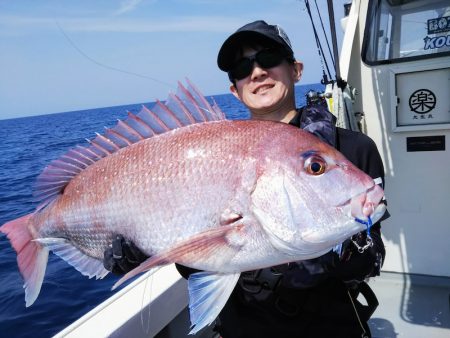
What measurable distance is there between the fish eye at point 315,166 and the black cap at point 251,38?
0.76 m

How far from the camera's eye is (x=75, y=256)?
182 centimetres

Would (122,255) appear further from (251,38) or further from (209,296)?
(251,38)

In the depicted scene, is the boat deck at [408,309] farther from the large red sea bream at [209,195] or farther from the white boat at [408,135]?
the large red sea bream at [209,195]

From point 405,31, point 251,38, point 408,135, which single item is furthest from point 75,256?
point 405,31

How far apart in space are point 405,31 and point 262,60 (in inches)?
90.6

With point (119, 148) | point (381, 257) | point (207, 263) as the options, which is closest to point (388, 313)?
point (381, 257)

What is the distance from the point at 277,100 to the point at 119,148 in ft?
2.57

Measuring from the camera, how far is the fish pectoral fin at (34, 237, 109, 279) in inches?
70.1

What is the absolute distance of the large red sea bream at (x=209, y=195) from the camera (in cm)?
121

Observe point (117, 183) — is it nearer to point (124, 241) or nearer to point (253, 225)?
point (124, 241)

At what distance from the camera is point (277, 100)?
188 cm

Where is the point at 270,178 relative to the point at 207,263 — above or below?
above

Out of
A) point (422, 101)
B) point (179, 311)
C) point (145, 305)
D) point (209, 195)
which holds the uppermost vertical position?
point (209, 195)

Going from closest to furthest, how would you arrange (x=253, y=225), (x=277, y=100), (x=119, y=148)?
1. (x=253, y=225)
2. (x=119, y=148)
3. (x=277, y=100)
